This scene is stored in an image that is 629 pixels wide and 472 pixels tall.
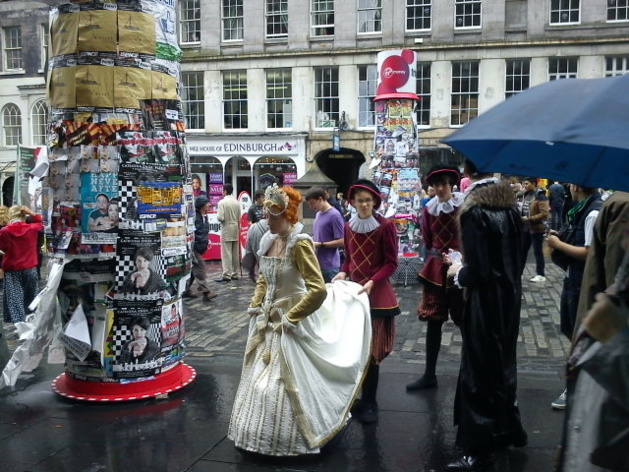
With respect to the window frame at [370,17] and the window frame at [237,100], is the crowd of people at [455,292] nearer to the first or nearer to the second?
the window frame at [370,17]

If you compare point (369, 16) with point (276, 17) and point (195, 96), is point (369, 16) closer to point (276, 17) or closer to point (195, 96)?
point (276, 17)

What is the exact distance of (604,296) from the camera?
91.0 inches

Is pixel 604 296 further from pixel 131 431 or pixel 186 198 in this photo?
pixel 186 198

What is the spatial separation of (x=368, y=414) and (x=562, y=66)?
2374 centimetres

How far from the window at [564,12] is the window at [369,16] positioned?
22.9 ft

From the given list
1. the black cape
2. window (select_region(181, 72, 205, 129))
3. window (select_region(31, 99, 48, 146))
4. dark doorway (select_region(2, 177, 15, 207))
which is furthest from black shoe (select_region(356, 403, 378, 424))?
dark doorway (select_region(2, 177, 15, 207))

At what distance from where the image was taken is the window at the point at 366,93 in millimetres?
26750

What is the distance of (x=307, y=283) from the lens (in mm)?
4359

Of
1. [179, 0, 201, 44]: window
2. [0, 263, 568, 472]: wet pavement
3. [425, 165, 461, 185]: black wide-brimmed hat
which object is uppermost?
[179, 0, 201, 44]: window

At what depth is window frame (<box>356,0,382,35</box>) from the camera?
26.6 meters

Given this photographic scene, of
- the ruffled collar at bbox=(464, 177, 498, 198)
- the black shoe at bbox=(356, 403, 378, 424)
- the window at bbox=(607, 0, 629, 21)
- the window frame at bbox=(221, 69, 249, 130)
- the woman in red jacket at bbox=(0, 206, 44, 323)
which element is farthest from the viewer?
the window frame at bbox=(221, 69, 249, 130)

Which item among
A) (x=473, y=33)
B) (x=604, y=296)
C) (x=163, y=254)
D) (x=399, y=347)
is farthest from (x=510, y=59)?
(x=604, y=296)

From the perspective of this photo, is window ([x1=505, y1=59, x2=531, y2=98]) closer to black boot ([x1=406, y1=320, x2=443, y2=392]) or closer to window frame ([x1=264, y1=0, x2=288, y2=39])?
window frame ([x1=264, y1=0, x2=288, y2=39])

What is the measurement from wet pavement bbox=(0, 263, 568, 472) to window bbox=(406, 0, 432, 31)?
2142cm
